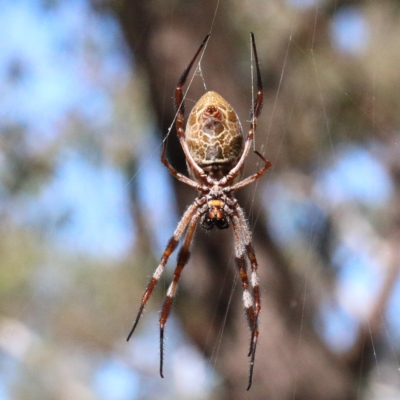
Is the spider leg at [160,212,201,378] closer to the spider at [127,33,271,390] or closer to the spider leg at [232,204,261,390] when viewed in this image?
the spider at [127,33,271,390]

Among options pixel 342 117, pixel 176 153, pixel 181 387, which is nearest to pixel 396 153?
pixel 342 117

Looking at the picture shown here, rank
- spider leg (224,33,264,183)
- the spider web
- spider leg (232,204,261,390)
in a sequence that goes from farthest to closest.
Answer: the spider web → spider leg (232,204,261,390) → spider leg (224,33,264,183)

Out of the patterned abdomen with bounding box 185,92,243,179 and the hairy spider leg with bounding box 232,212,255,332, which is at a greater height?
the patterned abdomen with bounding box 185,92,243,179

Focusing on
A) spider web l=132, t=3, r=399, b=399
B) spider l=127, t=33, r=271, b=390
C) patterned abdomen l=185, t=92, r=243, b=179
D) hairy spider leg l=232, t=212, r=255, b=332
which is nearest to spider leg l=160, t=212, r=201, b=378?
spider l=127, t=33, r=271, b=390

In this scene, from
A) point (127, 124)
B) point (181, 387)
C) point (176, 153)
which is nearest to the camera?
point (176, 153)

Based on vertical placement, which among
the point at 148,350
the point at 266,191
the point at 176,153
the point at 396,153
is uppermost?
the point at 176,153

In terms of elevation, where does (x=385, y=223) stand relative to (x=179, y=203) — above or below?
below

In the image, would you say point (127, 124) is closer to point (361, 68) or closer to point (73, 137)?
point (73, 137)

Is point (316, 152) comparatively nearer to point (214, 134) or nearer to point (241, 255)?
point (241, 255)
